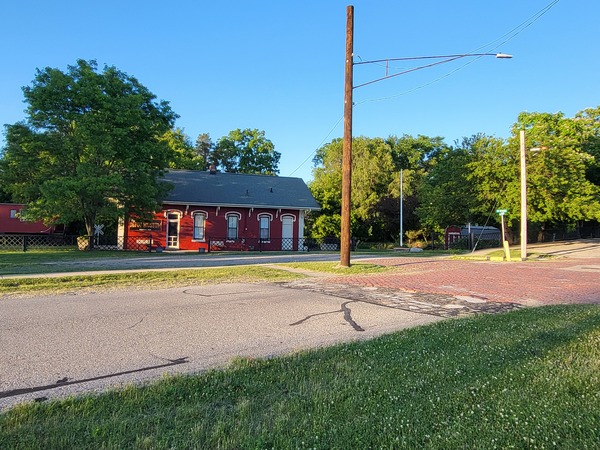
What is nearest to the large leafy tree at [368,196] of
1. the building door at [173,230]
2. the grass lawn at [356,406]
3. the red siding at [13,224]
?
the building door at [173,230]

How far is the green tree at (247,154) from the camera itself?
6159cm

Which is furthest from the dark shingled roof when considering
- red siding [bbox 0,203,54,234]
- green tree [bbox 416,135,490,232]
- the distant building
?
red siding [bbox 0,203,54,234]

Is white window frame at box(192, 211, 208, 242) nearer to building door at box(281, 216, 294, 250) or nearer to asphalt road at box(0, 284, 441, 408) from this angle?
building door at box(281, 216, 294, 250)

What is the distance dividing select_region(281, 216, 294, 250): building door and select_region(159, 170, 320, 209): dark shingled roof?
47.4 inches

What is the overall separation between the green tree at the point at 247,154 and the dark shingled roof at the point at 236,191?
24129 millimetres

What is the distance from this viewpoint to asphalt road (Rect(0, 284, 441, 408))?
480 cm

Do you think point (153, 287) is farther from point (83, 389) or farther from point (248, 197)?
point (248, 197)

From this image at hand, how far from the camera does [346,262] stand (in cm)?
1702

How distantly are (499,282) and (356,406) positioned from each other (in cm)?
1083

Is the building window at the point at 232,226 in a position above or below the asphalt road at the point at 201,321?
above

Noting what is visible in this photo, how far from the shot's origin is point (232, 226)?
34156mm

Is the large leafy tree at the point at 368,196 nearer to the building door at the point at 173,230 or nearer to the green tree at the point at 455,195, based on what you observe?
the green tree at the point at 455,195

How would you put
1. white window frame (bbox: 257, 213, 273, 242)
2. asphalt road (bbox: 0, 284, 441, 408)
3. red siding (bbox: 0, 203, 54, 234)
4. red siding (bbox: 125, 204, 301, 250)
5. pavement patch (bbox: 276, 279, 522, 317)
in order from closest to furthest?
asphalt road (bbox: 0, 284, 441, 408) < pavement patch (bbox: 276, 279, 522, 317) < red siding (bbox: 125, 204, 301, 250) < red siding (bbox: 0, 203, 54, 234) < white window frame (bbox: 257, 213, 273, 242)

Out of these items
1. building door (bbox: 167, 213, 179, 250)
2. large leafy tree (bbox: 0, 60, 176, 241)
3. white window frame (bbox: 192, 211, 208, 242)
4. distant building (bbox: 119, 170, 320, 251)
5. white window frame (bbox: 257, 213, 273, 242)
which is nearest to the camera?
large leafy tree (bbox: 0, 60, 176, 241)
